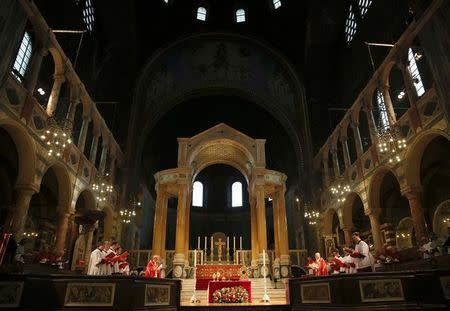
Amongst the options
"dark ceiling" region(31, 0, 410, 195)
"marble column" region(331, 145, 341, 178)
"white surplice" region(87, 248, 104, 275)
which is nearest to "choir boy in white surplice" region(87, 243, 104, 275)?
"white surplice" region(87, 248, 104, 275)

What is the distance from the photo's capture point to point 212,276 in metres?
15.8

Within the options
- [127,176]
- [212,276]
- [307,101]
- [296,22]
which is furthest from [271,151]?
[212,276]

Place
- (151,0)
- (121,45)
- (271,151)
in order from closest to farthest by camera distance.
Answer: (121,45)
(151,0)
(271,151)

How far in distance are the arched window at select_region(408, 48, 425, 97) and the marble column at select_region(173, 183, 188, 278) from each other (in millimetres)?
13726

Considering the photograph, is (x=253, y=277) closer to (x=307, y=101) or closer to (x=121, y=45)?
(x=307, y=101)

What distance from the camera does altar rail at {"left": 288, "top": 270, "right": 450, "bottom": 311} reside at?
754 cm

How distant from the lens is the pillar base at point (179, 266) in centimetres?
1814

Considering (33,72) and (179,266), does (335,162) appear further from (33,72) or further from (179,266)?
(33,72)

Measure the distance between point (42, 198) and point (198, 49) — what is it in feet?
58.9

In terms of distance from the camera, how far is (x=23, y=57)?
45.4ft

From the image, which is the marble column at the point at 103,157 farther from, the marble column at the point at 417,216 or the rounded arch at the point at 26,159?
the marble column at the point at 417,216

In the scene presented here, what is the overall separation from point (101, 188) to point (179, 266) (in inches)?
256

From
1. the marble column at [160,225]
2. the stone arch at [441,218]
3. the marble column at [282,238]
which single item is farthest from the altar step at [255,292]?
the stone arch at [441,218]

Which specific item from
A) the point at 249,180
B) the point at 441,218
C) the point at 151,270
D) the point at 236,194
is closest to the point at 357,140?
the point at 441,218
